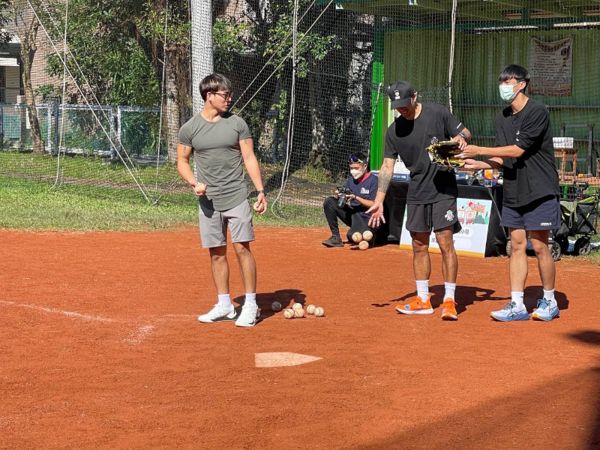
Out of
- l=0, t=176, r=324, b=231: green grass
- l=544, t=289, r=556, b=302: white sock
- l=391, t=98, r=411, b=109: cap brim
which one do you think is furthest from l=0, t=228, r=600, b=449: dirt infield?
l=0, t=176, r=324, b=231: green grass

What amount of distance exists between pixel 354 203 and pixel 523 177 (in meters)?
5.54

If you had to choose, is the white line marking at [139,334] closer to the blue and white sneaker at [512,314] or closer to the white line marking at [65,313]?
the white line marking at [65,313]

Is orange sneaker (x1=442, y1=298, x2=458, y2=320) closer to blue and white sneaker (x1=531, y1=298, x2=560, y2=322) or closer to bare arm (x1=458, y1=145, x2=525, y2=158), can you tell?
blue and white sneaker (x1=531, y1=298, x2=560, y2=322)

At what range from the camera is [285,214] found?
60.3ft

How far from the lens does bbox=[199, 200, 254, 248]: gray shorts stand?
9180 mm

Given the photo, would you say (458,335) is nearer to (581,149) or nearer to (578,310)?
(578,310)

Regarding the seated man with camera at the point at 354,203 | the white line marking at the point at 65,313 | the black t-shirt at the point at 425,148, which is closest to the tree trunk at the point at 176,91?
the seated man with camera at the point at 354,203

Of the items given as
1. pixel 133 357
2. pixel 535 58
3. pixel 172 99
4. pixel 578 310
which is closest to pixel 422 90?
pixel 535 58

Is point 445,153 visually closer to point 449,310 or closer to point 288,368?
point 449,310

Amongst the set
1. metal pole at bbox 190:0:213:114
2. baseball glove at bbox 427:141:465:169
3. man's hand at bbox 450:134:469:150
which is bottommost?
baseball glove at bbox 427:141:465:169

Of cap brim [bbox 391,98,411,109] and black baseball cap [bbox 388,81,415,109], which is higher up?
black baseball cap [bbox 388,81,415,109]

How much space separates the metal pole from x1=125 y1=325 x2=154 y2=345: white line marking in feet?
36.3

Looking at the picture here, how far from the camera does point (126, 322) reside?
931 centimetres

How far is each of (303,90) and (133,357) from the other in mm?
17415
